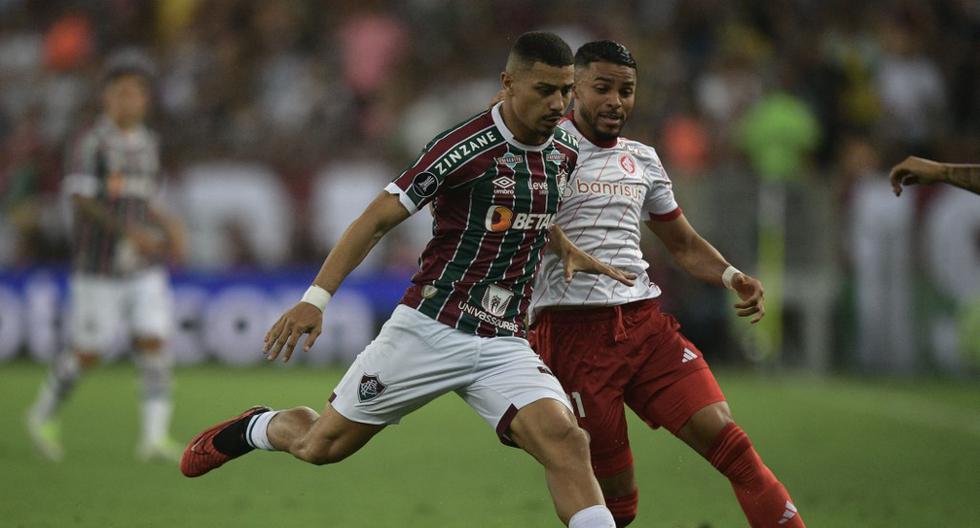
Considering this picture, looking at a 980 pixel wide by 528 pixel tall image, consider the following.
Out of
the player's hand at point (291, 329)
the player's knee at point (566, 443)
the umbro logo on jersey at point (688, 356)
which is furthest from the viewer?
the umbro logo on jersey at point (688, 356)

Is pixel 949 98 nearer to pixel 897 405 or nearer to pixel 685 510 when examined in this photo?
pixel 897 405

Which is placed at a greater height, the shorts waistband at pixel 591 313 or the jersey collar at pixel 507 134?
the jersey collar at pixel 507 134

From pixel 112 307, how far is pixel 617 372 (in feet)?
18.5

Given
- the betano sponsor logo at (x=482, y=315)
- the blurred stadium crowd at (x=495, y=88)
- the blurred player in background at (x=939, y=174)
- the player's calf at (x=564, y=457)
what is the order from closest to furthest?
the player's calf at (x=564, y=457) < the betano sponsor logo at (x=482, y=315) < the blurred player in background at (x=939, y=174) < the blurred stadium crowd at (x=495, y=88)

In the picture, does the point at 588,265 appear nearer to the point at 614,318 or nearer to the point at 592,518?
the point at 614,318

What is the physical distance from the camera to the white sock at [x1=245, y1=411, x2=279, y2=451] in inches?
279

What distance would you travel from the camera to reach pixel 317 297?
6.21 meters

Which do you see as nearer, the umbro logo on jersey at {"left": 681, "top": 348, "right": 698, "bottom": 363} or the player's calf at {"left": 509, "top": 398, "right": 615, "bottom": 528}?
the player's calf at {"left": 509, "top": 398, "right": 615, "bottom": 528}

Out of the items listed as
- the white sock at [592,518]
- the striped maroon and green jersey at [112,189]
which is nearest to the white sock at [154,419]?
the striped maroon and green jersey at [112,189]

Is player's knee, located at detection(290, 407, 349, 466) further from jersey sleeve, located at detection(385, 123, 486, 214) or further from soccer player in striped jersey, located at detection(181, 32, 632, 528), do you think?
jersey sleeve, located at detection(385, 123, 486, 214)

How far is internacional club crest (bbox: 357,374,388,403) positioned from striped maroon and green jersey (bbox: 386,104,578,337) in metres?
0.38

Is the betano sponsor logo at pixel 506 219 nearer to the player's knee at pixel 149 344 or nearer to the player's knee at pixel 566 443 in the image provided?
the player's knee at pixel 566 443

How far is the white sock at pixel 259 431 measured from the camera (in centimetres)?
709

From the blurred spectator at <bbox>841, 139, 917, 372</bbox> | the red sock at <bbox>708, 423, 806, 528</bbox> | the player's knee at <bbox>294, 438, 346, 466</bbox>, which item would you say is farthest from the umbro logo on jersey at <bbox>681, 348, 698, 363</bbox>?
the blurred spectator at <bbox>841, 139, 917, 372</bbox>
